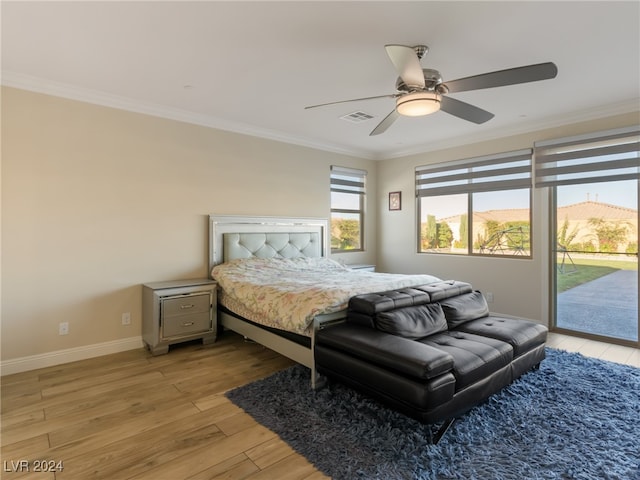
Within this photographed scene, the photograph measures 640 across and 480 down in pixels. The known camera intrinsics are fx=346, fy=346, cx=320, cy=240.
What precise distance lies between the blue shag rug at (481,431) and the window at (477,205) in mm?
2300

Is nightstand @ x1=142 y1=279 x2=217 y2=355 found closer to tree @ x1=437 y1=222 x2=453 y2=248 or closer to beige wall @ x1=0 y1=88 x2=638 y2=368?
beige wall @ x1=0 y1=88 x2=638 y2=368

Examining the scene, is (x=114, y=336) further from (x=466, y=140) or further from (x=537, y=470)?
(x=466, y=140)

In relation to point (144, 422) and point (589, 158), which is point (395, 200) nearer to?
point (589, 158)

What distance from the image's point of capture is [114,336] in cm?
369

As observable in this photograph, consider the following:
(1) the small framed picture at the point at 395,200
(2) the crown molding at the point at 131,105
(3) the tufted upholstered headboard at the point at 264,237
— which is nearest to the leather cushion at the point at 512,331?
(3) the tufted upholstered headboard at the point at 264,237

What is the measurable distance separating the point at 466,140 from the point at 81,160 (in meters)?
4.91

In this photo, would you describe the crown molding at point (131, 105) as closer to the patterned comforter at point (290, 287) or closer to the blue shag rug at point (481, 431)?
the patterned comforter at point (290, 287)

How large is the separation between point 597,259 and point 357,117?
3370 millimetres

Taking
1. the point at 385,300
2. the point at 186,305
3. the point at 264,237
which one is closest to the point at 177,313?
the point at 186,305

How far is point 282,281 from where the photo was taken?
3580 millimetres

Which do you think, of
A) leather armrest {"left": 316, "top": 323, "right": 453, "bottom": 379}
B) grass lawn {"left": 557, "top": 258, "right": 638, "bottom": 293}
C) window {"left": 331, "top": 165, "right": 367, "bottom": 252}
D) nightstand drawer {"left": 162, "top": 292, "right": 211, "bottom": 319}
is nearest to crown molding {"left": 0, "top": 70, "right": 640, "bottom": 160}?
window {"left": 331, "top": 165, "right": 367, "bottom": 252}

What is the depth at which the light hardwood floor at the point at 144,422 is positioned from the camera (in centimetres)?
190

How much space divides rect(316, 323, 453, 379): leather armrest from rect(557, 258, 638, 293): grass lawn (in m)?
3.17

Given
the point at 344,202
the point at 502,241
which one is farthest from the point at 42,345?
the point at 502,241
